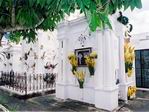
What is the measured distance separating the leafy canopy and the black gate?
9.11 meters

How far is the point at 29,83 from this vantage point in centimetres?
953

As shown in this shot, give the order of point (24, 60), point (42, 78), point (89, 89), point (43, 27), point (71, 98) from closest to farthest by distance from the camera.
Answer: point (43, 27), point (89, 89), point (71, 98), point (42, 78), point (24, 60)

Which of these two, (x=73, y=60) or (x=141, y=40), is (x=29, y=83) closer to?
(x=73, y=60)

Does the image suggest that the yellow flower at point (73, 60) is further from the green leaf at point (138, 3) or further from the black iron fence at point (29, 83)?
the green leaf at point (138, 3)

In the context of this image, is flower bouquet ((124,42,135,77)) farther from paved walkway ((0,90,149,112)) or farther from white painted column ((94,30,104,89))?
white painted column ((94,30,104,89))

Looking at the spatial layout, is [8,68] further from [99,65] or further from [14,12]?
[14,12]

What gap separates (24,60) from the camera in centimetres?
1105

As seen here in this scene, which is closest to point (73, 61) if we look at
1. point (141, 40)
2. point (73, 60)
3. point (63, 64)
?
point (73, 60)

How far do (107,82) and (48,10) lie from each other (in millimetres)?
4647

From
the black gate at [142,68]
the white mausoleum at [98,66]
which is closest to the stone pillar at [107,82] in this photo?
the white mausoleum at [98,66]

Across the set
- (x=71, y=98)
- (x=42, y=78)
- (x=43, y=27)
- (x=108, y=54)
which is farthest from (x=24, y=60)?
(x=43, y=27)

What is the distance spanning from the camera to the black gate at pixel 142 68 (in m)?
10.9

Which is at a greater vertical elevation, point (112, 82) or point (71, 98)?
point (112, 82)

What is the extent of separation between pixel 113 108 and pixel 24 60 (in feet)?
20.4
